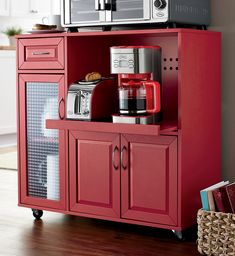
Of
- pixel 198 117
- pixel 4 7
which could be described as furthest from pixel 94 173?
pixel 4 7

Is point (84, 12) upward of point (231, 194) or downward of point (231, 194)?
upward

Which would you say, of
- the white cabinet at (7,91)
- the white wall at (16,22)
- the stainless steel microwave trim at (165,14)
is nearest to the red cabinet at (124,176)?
the stainless steel microwave trim at (165,14)

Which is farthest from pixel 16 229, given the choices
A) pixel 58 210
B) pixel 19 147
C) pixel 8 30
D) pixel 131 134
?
pixel 8 30

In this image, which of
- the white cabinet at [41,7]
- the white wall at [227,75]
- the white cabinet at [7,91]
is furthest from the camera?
the white cabinet at [41,7]

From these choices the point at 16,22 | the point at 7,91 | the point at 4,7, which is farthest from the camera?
the point at 16,22

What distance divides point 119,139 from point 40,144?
52 cm

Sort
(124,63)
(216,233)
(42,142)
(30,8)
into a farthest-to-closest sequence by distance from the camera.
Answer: (30,8) < (42,142) < (124,63) < (216,233)

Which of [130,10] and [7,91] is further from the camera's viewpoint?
[7,91]

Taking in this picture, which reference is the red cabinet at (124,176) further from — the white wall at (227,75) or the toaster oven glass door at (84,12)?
the toaster oven glass door at (84,12)

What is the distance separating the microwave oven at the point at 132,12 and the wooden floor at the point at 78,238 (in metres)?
1.08

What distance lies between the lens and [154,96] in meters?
3.26

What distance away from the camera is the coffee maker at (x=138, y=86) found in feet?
10.6

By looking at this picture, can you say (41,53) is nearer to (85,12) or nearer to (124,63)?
(85,12)

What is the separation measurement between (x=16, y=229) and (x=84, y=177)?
0.46 metres
